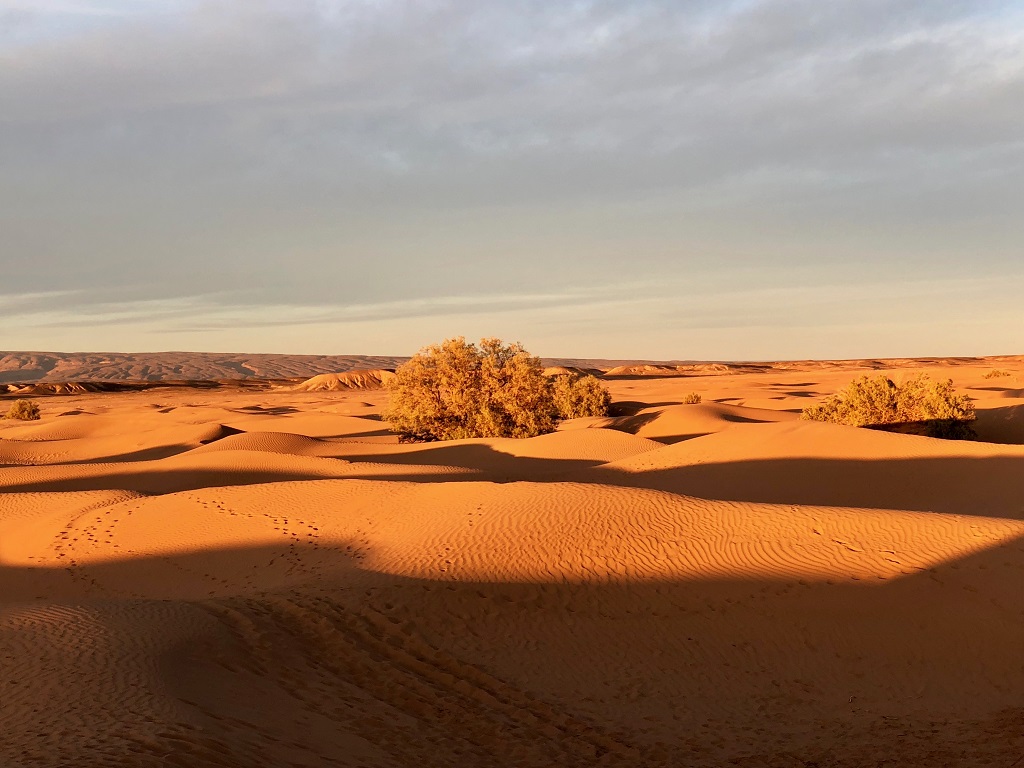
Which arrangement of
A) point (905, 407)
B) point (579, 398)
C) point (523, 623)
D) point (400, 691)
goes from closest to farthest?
point (400, 691) → point (523, 623) → point (905, 407) → point (579, 398)

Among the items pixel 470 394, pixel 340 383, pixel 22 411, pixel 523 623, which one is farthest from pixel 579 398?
pixel 340 383

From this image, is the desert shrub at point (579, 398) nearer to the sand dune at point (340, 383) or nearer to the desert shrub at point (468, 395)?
the desert shrub at point (468, 395)

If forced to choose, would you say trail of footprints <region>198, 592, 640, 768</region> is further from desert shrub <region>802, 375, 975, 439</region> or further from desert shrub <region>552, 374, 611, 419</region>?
desert shrub <region>552, 374, 611, 419</region>

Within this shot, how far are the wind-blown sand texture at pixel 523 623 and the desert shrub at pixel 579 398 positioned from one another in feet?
81.0

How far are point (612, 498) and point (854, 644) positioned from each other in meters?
5.41

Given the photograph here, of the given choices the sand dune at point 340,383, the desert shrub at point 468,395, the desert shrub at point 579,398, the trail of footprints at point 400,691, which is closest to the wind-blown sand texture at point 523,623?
the trail of footprints at point 400,691

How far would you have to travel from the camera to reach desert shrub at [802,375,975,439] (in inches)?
1249

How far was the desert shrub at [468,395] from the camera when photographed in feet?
118

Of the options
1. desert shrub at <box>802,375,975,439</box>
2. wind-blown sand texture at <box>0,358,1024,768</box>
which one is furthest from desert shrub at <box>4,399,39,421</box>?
desert shrub at <box>802,375,975,439</box>

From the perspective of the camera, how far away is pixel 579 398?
47.1 m

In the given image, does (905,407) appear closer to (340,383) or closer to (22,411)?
(22,411)

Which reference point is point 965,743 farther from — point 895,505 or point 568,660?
point 895,505

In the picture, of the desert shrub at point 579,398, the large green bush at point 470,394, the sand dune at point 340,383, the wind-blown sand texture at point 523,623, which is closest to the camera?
Result: the wind-blown sand texture at point 523,623

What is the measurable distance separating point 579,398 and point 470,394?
12.0 metres
